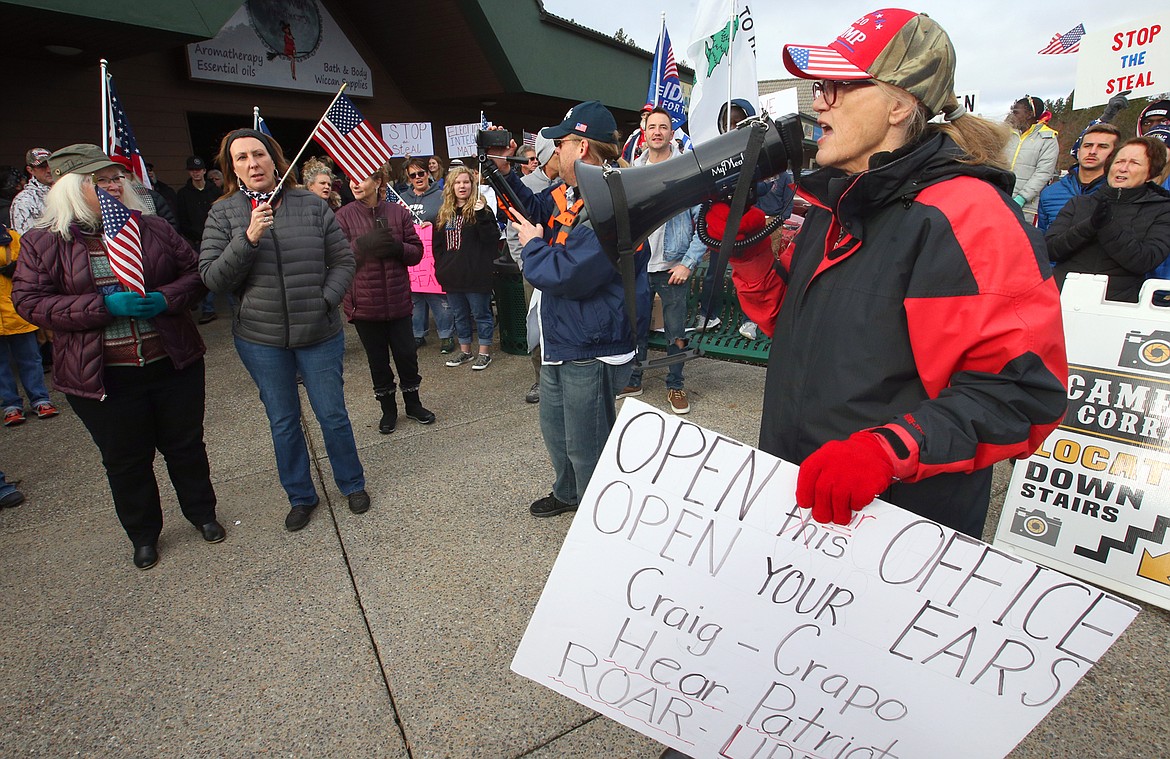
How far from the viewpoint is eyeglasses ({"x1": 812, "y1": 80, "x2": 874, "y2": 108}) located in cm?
132

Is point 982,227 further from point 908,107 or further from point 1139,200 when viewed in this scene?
point 1139,200

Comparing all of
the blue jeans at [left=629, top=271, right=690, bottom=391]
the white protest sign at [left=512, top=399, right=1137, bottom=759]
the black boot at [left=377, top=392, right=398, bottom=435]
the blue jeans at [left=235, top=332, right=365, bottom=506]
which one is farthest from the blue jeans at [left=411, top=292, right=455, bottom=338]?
the white protest sign at [left=512, top=399, right=1137, bottom=759]

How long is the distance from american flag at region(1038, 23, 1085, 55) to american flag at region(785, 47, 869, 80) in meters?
11.7

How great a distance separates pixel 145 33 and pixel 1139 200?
28.0 ft

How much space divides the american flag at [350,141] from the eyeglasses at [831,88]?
299 centimetres

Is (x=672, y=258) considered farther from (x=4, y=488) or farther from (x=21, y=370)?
(x=21, y=370)

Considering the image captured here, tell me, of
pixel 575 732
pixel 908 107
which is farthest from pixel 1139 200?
pixel 575 732

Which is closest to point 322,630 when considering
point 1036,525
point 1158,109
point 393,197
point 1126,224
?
point 1036,525

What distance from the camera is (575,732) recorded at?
6.73ft

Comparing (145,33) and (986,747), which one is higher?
(145,33)

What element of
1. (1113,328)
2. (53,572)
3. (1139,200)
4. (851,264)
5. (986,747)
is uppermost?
(1139,200)

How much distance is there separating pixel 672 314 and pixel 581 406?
94.0 inches

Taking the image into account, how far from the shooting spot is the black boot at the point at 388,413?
14.9 ft

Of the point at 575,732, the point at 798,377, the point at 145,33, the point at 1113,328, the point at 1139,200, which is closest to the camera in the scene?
the point at 798,377
